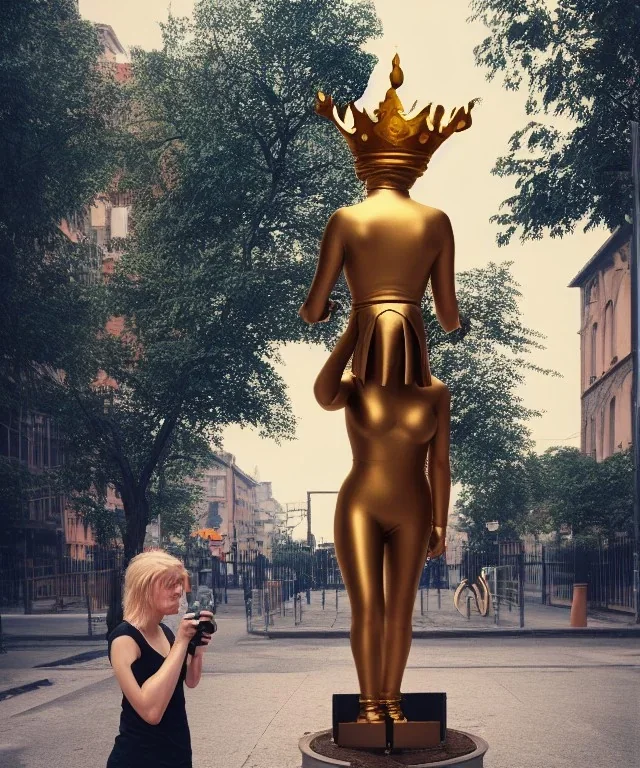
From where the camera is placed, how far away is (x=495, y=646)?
2086cm

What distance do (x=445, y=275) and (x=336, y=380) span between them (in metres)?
0.89

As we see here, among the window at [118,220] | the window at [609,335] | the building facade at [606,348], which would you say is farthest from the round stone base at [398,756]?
the window at [118,220]

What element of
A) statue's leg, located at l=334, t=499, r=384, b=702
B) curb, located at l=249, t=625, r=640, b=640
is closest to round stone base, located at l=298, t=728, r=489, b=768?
statue's leg, located at l=334, t=499, r=384, b=702

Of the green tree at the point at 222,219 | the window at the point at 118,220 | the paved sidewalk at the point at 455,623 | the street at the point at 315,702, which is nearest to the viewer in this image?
the street at the point at 315,702

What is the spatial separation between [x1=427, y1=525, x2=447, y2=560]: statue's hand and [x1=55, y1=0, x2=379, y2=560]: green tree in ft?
68.3

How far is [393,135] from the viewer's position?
5.91m

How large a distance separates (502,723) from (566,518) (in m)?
23.9

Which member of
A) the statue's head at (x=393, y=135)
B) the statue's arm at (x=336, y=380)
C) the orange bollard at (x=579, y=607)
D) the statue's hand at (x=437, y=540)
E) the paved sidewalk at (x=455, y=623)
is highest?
the statue's head at (x=393, y=135)

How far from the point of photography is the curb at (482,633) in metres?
23.4

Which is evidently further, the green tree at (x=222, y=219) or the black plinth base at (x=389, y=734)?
the green tree at (x=222, y=219)

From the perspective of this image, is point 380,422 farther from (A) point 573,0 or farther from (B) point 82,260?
(A) point 573,0

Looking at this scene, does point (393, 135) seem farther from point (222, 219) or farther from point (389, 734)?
point (222, 219)

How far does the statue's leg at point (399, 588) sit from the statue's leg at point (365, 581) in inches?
1.7

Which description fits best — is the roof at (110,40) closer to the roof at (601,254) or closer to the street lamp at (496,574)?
the roof at (601,254)
